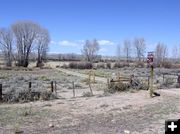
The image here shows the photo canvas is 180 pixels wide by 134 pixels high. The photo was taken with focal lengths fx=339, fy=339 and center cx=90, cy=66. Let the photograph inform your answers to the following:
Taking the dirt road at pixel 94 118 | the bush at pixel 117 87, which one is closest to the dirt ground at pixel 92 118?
the dirt road at pixel 94 118

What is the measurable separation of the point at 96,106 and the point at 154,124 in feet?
15.1

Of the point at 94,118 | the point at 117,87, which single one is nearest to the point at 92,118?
the point at 94,118

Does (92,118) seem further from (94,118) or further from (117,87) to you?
(117,87)

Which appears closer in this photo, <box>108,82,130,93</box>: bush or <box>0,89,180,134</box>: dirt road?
<box>0,89,180,134</box>: dirt road

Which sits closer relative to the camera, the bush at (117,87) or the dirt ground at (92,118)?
the dirt ground at (92,118)

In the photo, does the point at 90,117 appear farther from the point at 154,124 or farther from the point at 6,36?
the point at 6,36

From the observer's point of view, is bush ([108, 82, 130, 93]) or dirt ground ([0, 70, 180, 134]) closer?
dirt ground ([0, 70, 180, 134])

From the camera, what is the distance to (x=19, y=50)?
294 ft

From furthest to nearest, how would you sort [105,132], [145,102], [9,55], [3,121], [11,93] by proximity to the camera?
[9,55], [11,93], [145,102], [3,121], [105,132]

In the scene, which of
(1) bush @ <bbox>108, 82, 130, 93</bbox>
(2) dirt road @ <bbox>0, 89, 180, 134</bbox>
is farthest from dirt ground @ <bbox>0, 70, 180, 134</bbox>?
(1) bush @ <bbox>108, 82, 130, 93</bbox>

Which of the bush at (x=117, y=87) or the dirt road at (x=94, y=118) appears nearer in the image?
the dirt road at (x=94, y=118)

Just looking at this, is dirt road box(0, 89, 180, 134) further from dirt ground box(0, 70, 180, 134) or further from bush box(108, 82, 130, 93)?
bush box(108, 82, 130, 93)

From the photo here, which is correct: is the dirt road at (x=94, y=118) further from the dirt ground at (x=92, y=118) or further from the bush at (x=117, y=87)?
the bush at (x=117, y=87)

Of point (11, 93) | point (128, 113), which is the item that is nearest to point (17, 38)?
point (11, 93)
